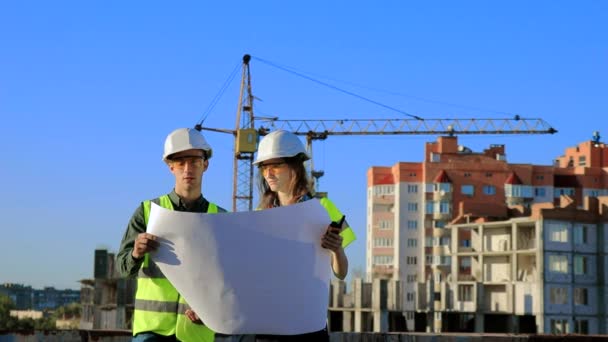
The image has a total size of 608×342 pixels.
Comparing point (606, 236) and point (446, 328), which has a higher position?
point (606, 236)

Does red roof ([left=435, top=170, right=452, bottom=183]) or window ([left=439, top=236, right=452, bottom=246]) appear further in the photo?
red roof ([left=435, top=170, right=452, bottom=183])

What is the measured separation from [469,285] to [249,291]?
274ft

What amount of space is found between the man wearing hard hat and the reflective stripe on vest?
798mm

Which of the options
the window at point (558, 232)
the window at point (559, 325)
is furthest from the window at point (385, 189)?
the window at point (559, 325)

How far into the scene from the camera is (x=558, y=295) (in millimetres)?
81188

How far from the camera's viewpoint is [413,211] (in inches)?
5049

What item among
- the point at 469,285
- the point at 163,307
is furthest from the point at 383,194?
the point at 163,307

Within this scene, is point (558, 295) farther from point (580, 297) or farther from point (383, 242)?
point (383, 242)

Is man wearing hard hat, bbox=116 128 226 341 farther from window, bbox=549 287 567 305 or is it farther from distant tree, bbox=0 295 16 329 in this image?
distant tree, bbox=0 295 16 329

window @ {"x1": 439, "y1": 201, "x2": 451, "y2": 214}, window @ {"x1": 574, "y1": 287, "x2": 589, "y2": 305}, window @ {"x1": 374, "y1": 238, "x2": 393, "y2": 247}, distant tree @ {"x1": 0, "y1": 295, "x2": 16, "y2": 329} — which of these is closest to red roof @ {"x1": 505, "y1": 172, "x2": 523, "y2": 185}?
window @ {"x1": 439, "y1": 201, "x2": 451, "y2": 214}

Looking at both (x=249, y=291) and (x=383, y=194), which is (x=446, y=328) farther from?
(x=249, y=291)

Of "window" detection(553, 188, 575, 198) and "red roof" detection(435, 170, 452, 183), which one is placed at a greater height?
"red roof" detection(435, 170, 452, 183)

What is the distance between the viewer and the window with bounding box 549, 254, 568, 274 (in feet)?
268

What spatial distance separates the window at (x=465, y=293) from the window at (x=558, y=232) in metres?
7.79
